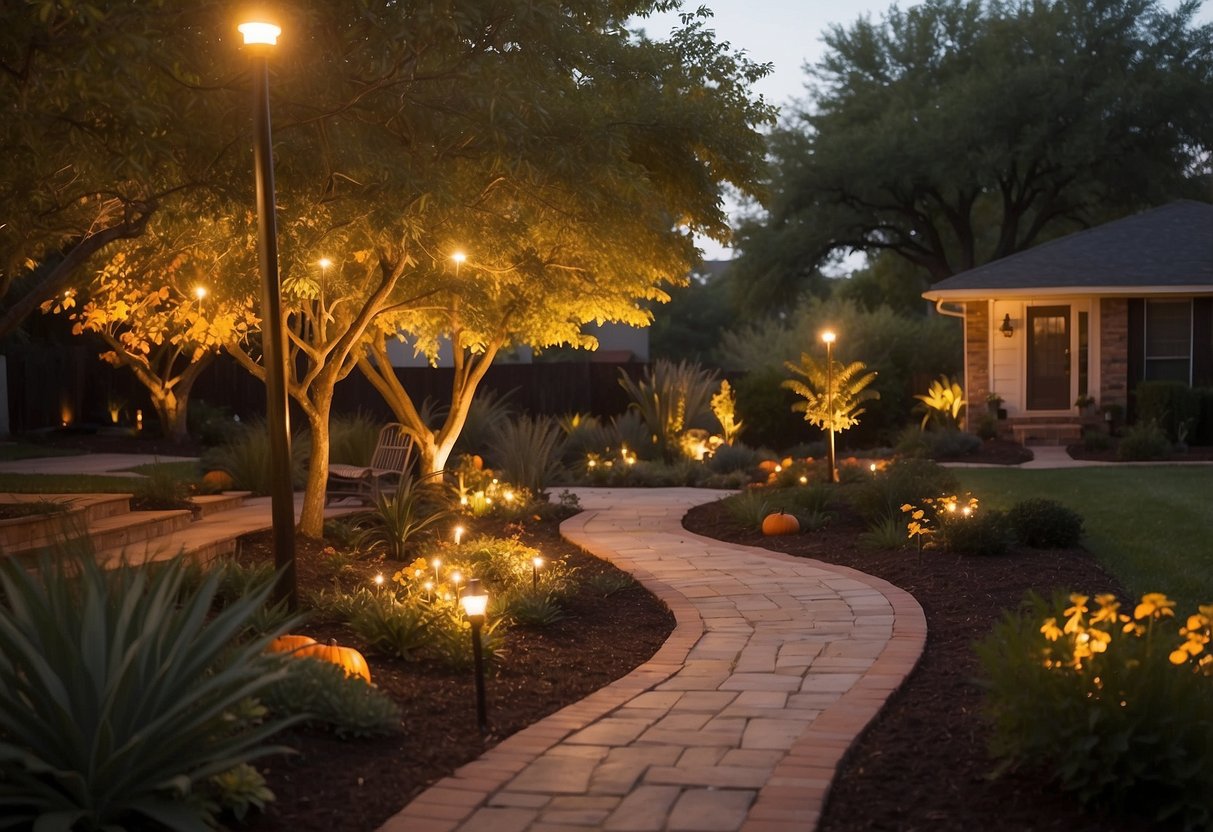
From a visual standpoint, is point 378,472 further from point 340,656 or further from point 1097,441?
point 1097,441

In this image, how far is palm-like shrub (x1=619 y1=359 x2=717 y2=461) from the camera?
758 inches

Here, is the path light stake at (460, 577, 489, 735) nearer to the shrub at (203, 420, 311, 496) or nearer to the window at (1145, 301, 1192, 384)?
the shrub at (203, 420, 311, 496)

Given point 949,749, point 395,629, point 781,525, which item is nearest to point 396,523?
point 781,525

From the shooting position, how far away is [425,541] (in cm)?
1055

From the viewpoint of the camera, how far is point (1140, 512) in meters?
12.0

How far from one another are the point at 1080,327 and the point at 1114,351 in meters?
0.70

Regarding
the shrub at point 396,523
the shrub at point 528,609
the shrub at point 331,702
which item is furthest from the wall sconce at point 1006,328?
the shrub at point 331,702

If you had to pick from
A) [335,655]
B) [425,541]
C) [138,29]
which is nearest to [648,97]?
[425,541]

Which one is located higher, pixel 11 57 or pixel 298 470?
pixel 11 57

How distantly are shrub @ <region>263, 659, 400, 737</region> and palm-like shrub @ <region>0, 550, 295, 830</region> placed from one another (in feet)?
2.05

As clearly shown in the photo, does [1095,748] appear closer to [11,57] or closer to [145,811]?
[145,811]

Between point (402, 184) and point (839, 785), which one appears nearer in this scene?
point (839, 785)

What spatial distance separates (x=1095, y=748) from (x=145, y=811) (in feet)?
10.1

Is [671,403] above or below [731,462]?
above
